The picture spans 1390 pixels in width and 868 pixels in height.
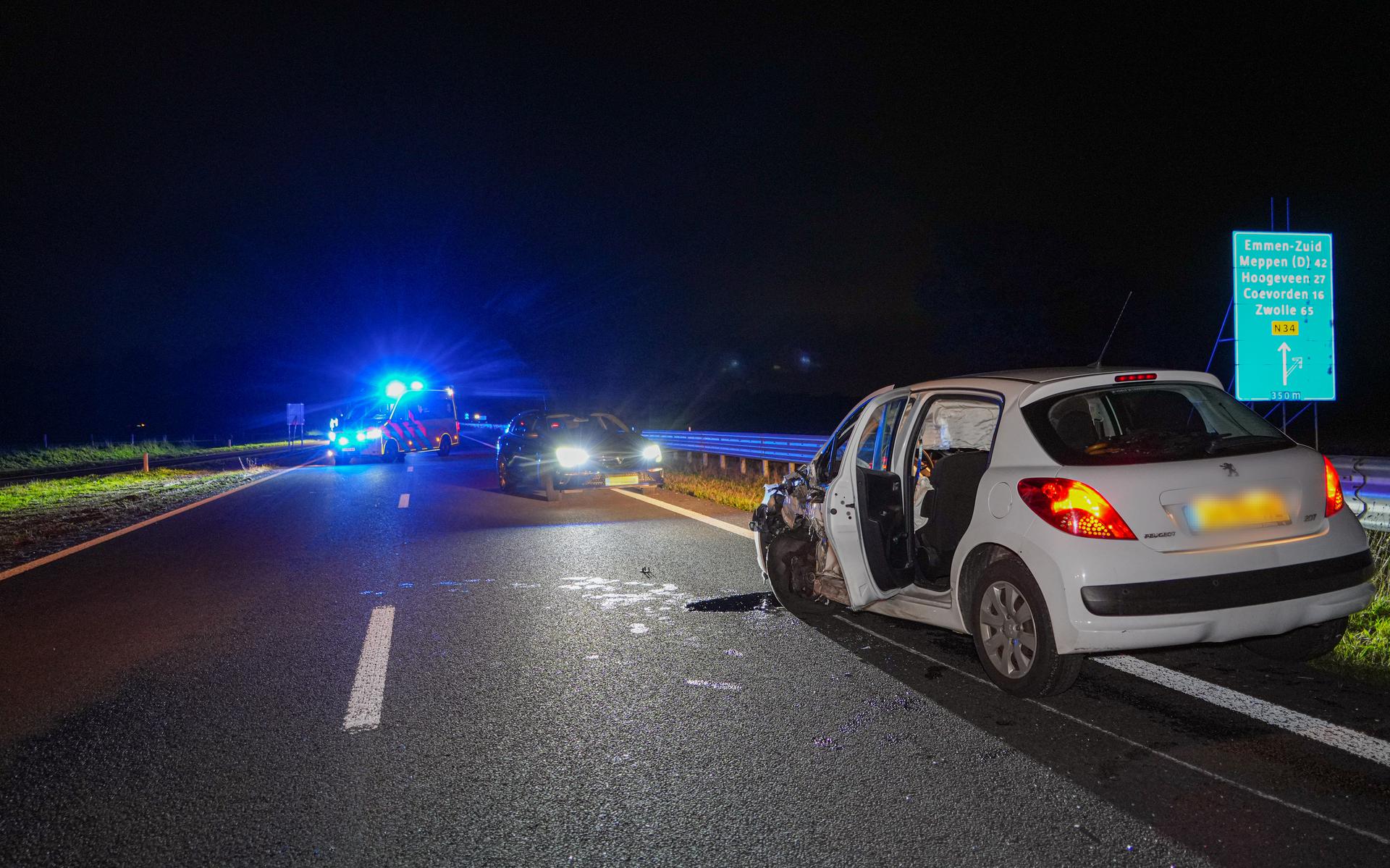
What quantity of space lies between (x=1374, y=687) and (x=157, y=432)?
10158 centimetres

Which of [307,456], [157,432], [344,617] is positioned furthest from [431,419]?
[157,432]

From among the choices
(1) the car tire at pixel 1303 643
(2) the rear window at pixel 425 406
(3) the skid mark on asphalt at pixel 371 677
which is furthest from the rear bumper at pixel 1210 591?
(2) the rear window at pixel 425 406

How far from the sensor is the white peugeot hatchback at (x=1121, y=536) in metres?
4.09

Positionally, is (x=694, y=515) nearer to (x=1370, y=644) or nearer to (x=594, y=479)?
(x=594, y=479)

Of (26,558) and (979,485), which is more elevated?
(979,485)

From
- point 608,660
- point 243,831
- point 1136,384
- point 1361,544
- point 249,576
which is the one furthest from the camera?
point 249,576

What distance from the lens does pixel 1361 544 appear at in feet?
14.5

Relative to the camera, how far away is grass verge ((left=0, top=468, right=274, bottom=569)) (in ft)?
36.7

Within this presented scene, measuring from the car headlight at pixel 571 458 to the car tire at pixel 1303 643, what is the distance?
1120 centimetres

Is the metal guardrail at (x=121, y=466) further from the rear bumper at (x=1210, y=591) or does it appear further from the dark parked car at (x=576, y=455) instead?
the rear bumper at (x=1210, y=591)

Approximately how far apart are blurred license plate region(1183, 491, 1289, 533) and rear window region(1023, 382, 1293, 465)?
0.23m

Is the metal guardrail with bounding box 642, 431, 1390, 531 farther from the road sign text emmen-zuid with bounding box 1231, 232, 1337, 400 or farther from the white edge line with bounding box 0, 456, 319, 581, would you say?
the white edge line with bounding box 0, 456, 319, 581

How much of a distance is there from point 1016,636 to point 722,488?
11.6m

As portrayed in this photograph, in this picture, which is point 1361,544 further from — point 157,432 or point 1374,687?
point 157,432
